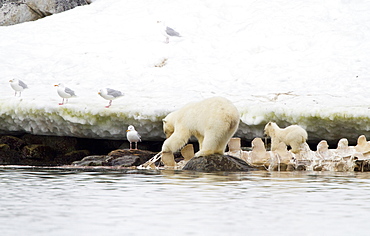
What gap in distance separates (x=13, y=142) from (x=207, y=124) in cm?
688

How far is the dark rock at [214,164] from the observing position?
29.5 feet

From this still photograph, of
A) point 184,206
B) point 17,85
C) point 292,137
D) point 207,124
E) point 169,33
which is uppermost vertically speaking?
point 169,33

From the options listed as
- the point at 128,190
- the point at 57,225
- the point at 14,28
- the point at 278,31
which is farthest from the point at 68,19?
the point at 57,225

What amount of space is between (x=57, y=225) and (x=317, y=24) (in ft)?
49.8

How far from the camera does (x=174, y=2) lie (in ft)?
68.9

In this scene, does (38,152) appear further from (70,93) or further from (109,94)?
(109,94)

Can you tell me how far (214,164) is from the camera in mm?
9016

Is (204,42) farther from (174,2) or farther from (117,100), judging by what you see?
(117,100)

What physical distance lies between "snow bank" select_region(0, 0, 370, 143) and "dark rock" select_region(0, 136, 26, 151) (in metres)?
0.27

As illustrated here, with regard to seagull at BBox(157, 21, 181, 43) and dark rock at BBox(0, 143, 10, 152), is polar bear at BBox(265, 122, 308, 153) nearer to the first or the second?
dark rock at BBox(0, 143, 10, 152)

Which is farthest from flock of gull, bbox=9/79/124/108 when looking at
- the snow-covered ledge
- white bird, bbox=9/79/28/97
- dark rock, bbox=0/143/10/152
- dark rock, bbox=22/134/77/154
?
the snow-covered ledge

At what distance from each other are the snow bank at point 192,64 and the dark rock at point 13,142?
0.88 feet

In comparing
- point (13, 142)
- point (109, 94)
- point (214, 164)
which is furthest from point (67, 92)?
point (214, 164)

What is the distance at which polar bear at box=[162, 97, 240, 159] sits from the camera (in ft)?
29.5
